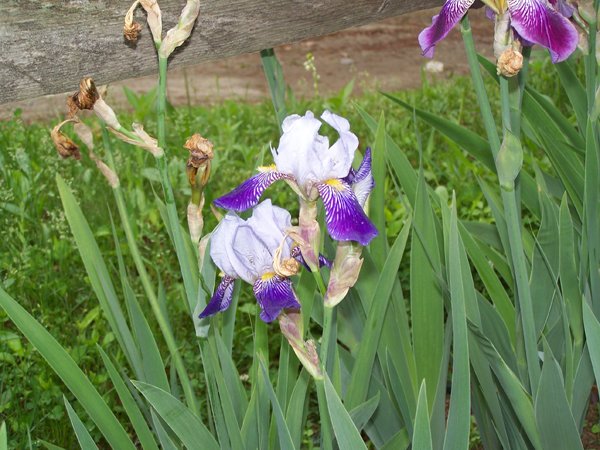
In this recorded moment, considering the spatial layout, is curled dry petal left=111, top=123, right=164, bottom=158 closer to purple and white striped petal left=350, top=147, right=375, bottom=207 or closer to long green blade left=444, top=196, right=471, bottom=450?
purple and white striped petal left=350, top=147, right=375, bottom=207

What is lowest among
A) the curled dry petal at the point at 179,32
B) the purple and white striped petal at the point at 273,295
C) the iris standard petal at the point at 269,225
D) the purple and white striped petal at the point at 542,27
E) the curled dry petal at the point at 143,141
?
the purple and white striped petal at the point at 273,295

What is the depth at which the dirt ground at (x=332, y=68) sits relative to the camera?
507 cm

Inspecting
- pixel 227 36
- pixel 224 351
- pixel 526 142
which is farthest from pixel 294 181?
pixel 526 142

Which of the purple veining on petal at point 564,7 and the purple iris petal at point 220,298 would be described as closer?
the purple iris petal at point 220,298

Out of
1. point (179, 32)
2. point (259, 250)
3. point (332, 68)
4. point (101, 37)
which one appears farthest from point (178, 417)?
point (332, 68)

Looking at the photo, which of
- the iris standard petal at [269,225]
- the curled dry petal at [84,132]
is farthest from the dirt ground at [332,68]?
the iris standard petal at [269,225]

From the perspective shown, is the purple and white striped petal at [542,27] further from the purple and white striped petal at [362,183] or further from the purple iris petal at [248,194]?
the purple iris petal at [248,194]

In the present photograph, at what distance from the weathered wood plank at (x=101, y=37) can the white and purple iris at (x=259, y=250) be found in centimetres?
46

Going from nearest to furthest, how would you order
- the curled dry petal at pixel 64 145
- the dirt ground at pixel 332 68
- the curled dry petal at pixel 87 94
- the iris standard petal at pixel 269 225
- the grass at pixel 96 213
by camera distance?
the iris standard petal at pixel 269 225
the curled dry petal at pixel 87 94
the curled dry petal at pixel 64 145
the grass at pixel 96 213
the dirt ground at pixel 332 68

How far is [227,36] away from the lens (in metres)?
1.63

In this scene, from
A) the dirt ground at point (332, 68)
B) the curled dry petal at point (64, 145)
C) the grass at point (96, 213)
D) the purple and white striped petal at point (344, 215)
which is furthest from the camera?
the dirt ground at point (332, 68)

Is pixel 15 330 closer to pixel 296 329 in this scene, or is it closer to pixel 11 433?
pixel 11 433

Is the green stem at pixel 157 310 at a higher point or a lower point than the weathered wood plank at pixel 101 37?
lower

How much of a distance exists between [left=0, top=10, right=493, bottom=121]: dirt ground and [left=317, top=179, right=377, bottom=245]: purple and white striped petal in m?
3.52
